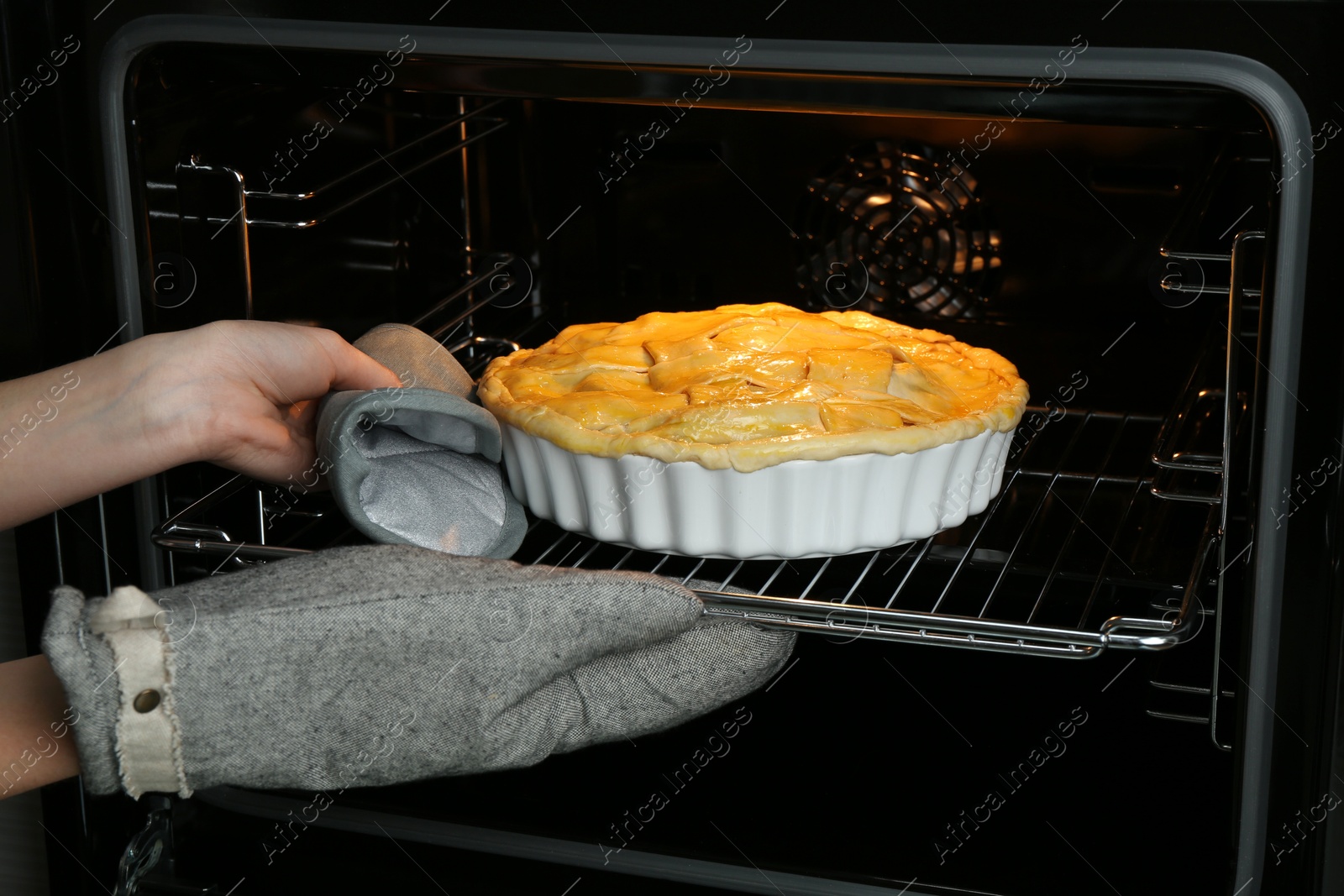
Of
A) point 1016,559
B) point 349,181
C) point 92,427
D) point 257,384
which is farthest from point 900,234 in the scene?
point 92,427

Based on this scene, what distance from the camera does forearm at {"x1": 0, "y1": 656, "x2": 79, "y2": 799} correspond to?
755 millimetres

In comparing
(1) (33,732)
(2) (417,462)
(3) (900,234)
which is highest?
(3) (900,234)

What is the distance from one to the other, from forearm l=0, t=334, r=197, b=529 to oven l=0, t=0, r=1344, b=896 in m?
0.06

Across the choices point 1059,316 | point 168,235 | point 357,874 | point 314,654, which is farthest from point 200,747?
point 1059,316

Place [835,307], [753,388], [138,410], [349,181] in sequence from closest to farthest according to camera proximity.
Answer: [138,410]
[753,388]
[349,181]
[835,307]

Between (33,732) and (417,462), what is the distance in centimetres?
28

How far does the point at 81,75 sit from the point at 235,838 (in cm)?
51

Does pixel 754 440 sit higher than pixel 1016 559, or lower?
higher

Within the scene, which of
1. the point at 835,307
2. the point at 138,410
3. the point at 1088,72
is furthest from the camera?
the point at 835,307

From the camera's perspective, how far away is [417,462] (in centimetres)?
85

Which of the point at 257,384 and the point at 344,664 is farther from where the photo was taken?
the point at 257,384

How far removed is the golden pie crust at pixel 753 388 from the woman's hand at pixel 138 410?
6.6 inches

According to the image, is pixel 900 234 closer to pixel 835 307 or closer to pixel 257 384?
pixel 835 307

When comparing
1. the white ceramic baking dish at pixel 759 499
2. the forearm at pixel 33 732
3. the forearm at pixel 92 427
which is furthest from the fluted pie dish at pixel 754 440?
the forearm at pixel 33 732
